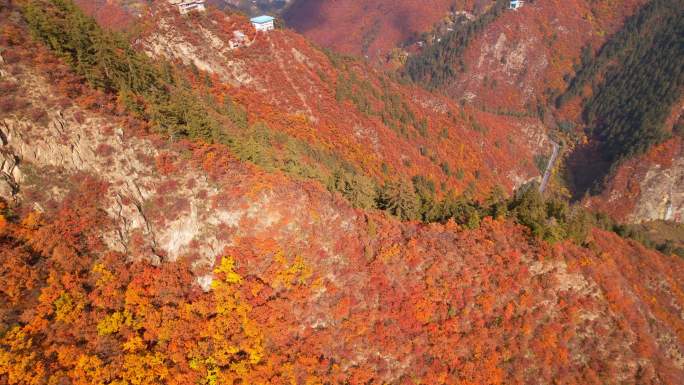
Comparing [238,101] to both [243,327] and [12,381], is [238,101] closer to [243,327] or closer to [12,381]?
[243,327]

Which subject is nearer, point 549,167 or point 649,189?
point 649,189

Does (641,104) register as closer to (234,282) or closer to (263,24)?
(263,24)

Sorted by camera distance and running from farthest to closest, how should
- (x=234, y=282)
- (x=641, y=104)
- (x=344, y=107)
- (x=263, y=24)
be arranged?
(x=641, y=104) < (x=263, y=24) < (x=344, y=107) < (x=234, y=282)

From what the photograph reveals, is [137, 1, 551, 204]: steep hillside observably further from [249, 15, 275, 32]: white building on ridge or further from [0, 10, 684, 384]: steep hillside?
[0, 10, 684, 384]: steep hillside

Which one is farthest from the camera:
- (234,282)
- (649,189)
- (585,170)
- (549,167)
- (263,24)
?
(549,167)

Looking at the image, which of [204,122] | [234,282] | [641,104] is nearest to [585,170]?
[641,104]

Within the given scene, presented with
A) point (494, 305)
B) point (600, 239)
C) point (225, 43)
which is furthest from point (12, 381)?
point (600, 239)

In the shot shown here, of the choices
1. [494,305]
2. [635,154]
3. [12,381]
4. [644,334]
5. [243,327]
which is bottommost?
[12,381]

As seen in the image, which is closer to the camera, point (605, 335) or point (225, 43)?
point (605, 335)

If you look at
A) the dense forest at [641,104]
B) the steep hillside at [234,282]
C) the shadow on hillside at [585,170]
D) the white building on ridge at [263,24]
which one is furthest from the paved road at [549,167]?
the white building on ridge at [263,24]
